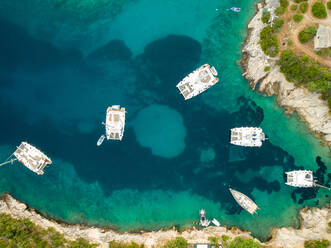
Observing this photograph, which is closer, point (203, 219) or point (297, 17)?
point (297, 17)

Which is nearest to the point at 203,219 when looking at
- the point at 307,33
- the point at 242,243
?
the point at 242,243

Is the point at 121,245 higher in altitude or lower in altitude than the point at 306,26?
lower

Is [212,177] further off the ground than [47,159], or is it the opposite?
[47,159]

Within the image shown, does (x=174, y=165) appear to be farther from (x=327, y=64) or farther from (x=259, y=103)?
(x=327, y=64)

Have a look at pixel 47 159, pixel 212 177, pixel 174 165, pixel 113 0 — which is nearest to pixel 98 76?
pixel 113 0

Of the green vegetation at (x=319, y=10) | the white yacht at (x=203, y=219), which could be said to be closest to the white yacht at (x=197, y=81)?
the green vegetation at (x=319, y=10)

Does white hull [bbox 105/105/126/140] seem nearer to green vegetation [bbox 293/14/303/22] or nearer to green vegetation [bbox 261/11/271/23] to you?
green vegetation [bbox 261/11/271/23]

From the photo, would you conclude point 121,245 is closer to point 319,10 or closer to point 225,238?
point 225,238
